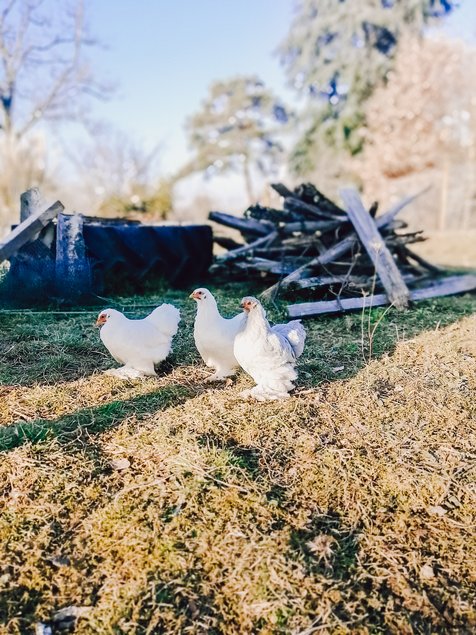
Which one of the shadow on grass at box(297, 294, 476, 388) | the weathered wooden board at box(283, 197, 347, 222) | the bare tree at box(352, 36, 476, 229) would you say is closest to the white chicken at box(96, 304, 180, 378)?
the shadow on grass at box(297, 294, 476, 388)

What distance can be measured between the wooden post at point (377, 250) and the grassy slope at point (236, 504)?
2192 mm

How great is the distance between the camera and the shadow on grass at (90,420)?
2779 millimetres

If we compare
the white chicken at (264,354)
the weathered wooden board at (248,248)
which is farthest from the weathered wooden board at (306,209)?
the white chicken at (264,354)

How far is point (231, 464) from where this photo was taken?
2596mm

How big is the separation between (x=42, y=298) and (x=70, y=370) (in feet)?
6.21

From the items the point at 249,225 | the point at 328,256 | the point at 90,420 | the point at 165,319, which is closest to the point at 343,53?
the point at 249,225

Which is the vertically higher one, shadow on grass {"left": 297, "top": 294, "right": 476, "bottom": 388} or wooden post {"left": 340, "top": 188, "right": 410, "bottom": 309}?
wooden post {"left": 340, "top": 188, "right": 410, "bottom": 309}

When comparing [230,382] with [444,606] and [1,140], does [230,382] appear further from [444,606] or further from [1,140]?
[1,140]

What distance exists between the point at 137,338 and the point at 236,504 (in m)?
1.58

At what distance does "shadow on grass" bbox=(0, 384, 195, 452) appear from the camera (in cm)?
278

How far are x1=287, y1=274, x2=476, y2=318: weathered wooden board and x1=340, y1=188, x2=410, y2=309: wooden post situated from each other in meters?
0.15

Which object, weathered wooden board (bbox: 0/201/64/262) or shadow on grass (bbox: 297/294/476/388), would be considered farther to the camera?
weathered wooden board (bbox: 0/201/64/262)

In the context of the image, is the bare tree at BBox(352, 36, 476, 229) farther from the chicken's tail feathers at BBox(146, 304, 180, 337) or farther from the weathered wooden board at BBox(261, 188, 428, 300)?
the chicken's tail feathers at BBox(146, 304, 180, 337)

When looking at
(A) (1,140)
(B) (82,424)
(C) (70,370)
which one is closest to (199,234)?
(C) (70,370)
